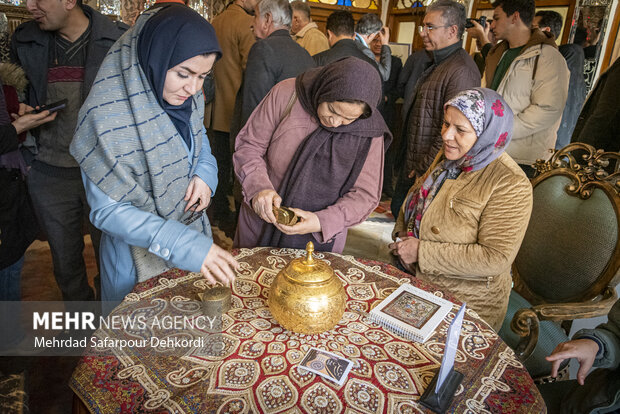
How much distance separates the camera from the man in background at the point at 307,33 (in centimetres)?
411

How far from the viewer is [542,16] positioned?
3836mm

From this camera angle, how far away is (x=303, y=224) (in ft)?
5.42

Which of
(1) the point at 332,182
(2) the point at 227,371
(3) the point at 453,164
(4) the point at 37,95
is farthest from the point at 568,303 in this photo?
(4) the point at 37,95

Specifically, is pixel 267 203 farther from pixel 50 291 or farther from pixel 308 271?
pixel 50 291

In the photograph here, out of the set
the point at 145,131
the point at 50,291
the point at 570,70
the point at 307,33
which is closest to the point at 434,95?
the point at 307,33

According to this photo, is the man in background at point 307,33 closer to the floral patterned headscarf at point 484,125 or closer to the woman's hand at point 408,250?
the floral patterned headscarf at point 484,125

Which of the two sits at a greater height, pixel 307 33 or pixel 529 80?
pixel 307 33

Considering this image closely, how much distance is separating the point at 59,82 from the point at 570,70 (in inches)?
174

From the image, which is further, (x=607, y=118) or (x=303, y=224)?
(x=607, y=118)

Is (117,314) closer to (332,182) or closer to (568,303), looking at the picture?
(332,182)

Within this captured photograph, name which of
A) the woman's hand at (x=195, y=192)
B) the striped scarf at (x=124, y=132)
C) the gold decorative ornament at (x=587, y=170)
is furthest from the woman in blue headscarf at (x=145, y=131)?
the gold decorative ornament at (x=587, y=170)

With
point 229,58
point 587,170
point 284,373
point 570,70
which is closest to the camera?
point 284,373

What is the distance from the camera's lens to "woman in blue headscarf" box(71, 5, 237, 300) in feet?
4.02

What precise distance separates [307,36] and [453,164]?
2902 mm
